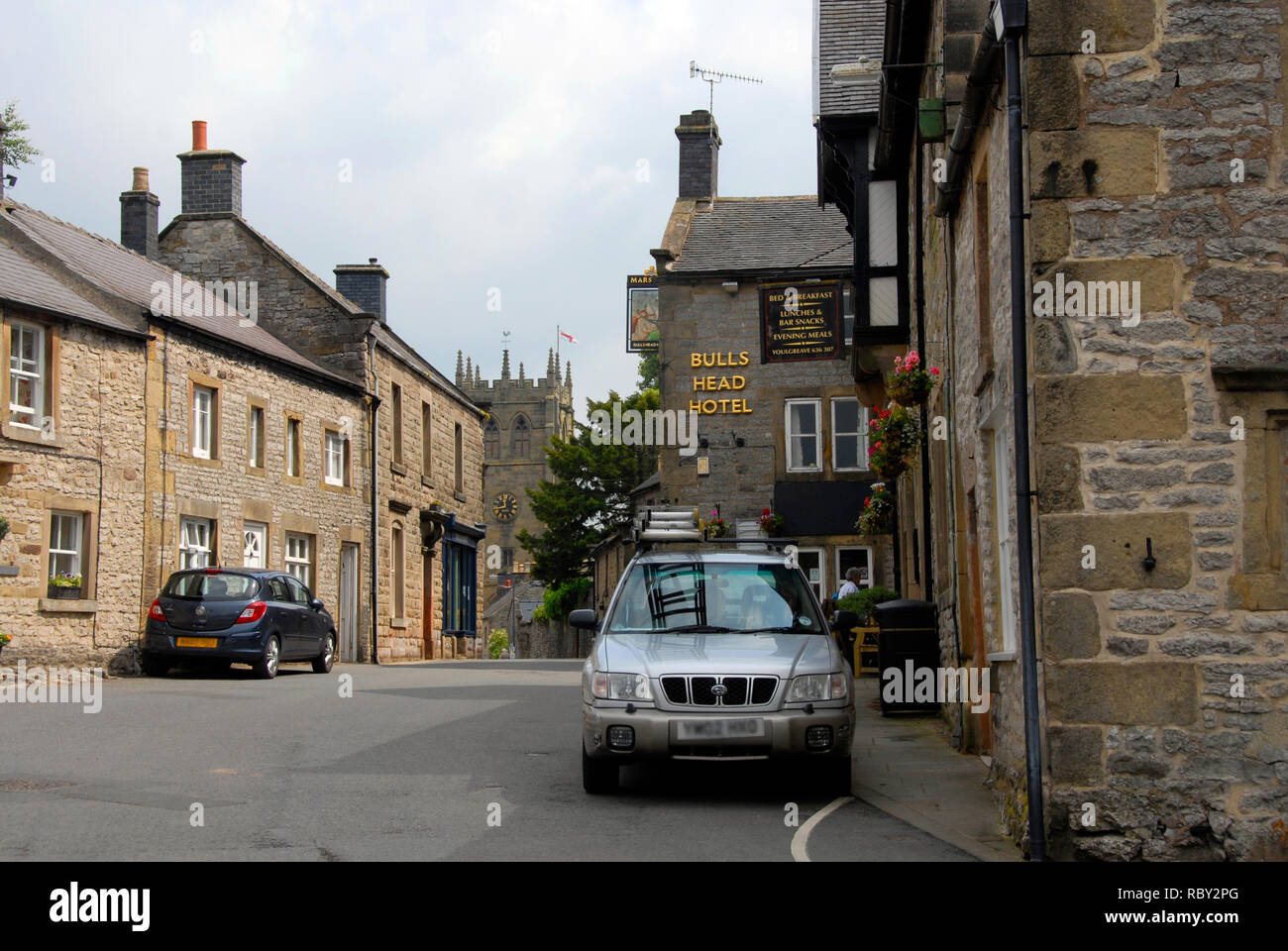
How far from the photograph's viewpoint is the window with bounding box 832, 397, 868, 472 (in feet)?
99.6

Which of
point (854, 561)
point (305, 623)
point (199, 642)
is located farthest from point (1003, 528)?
point (854, 561)

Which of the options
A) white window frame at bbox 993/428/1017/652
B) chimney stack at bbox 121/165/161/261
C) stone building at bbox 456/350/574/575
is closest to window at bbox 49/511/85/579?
chimney stack at bbox 121/165/161/261

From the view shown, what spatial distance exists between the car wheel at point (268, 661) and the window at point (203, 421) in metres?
5.43

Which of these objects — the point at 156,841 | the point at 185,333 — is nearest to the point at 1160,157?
the point at 156,841

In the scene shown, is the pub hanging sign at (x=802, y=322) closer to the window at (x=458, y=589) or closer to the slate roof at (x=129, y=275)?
the slate roof at (x=129, y=275)

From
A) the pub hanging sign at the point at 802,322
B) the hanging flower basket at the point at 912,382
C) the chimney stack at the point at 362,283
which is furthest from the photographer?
the chimney stack at the point at 362,283

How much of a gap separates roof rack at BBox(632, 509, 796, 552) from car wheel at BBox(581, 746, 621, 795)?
2672mm

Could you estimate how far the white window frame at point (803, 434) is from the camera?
30.5 meters

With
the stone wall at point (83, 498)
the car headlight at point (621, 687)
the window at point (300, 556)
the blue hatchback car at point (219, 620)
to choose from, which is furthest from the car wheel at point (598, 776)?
the window at point (300, 556)

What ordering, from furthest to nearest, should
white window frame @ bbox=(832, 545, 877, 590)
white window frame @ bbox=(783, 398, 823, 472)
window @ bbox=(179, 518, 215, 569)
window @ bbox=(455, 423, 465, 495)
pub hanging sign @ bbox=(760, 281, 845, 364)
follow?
window @ bbox=(455, 423, 465, 495), white window frame @ bbox=(783, 398, 823, 472), pub hanging sign @ bbox=(760, 281, 845, 364), white window frame @ bbox=(832, 545, 877, 590), window @ bbox=(179, 518, 215, 569)

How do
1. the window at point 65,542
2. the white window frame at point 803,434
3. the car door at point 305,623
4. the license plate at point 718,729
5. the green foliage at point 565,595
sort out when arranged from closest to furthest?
the license plate at point 718,729, the window at point 65,542, the car door at point 305,623, the white window frame at point 803,434, the green foliage at point 565,595

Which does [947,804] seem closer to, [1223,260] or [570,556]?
[1223,260]

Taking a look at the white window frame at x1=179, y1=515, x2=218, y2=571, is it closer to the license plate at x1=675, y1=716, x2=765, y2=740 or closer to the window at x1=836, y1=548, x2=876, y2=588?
the window at x1=836, y1=548, x2=876, y2=588

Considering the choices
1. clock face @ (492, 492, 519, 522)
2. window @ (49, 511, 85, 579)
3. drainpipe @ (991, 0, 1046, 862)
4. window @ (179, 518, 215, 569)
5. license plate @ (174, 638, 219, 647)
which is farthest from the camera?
clock face @ (492, 492, 519, 522)
